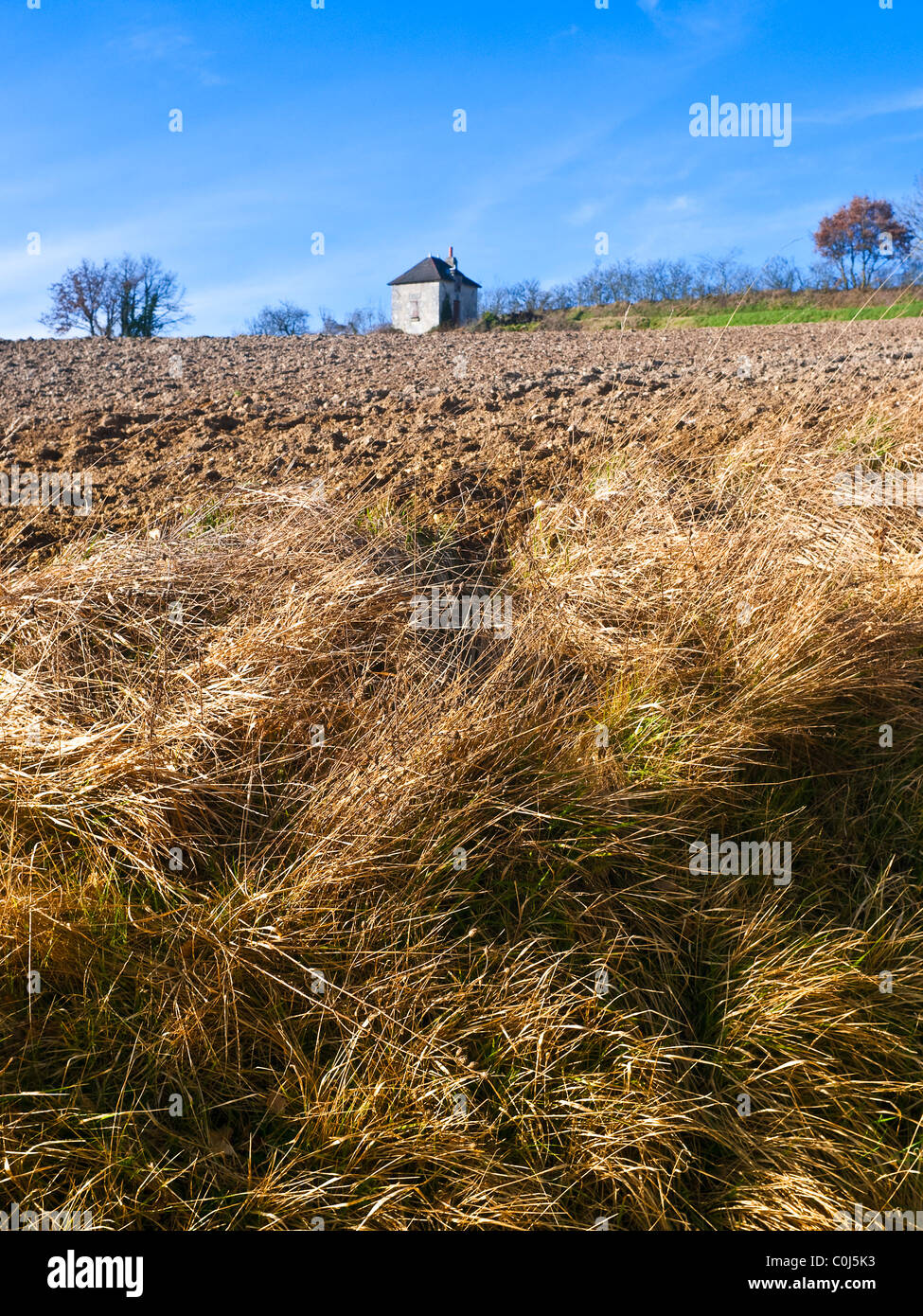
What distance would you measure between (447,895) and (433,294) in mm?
35595

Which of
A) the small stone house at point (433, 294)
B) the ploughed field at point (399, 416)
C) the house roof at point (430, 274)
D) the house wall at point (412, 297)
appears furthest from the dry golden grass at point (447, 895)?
the house roof at point (430, 274)

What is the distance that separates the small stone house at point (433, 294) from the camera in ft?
107

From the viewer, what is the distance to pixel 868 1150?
246 centimetres

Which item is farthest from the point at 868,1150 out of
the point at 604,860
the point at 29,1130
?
the point at 29,1130

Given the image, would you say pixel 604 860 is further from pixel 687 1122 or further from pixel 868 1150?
pixel 868 1150

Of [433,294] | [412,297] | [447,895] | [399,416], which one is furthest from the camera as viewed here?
[412,297]

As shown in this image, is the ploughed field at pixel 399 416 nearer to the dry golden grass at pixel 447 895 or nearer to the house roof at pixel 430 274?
the dry golden grass at pixel 447 895

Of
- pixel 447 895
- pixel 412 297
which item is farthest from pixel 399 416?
pixel 412 297

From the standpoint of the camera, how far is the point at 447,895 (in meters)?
2.64

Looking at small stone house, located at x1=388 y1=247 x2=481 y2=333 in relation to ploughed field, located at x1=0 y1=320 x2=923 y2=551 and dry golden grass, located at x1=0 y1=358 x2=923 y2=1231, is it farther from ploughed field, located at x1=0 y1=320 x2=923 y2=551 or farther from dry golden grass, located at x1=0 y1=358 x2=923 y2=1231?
dry golden grass, located at x1=0 y1=358 x2=923 y2=1231

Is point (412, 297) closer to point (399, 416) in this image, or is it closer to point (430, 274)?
point (430, 274)

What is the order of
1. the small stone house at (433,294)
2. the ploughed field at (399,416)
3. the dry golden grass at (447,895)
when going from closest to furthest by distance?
the dry golden grass at (447,895) < the ploughed field at (399,416) < the small stone house at (433,294)

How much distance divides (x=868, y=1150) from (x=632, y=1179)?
29.1 inches

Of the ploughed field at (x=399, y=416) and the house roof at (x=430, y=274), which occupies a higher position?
the house roof at (x=430, y=274)
